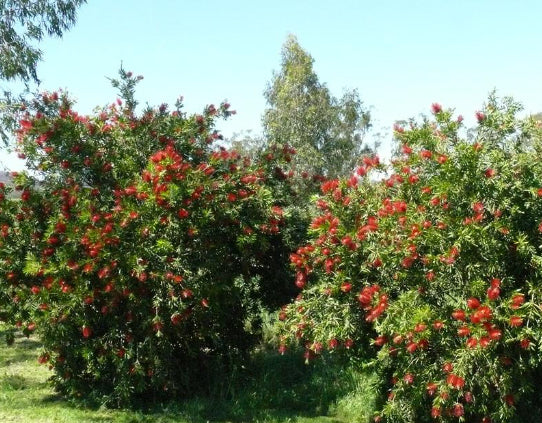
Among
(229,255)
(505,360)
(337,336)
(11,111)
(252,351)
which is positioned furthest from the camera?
(11,111)

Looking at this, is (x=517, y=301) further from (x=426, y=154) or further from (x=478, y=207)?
(x=426, y=154)

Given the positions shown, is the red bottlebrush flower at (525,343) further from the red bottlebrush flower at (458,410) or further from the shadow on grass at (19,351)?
the shadow on grass at (19,351)

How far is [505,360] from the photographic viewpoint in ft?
17.6

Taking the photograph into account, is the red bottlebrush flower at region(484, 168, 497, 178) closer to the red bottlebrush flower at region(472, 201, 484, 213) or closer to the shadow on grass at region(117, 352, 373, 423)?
the red bottlebrush flower at region(472, 201, 484, 213)

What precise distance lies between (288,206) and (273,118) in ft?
54.6

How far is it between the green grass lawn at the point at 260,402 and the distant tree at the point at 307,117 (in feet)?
52.1

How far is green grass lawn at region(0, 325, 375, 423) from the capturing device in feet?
23.5

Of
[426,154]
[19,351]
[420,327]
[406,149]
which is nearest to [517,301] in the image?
[420,327]

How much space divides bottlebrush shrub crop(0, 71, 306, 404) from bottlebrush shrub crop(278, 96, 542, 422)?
1.50 meters

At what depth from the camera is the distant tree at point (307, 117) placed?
81.3ft

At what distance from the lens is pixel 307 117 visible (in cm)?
2495

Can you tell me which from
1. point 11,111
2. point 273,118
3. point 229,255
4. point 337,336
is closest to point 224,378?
point 229,255

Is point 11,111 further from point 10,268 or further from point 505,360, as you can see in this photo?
point 505,360

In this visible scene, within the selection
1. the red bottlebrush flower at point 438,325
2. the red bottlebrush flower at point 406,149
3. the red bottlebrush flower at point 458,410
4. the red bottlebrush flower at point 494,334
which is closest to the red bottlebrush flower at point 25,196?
the red bottlebrush flower at point 406,149
